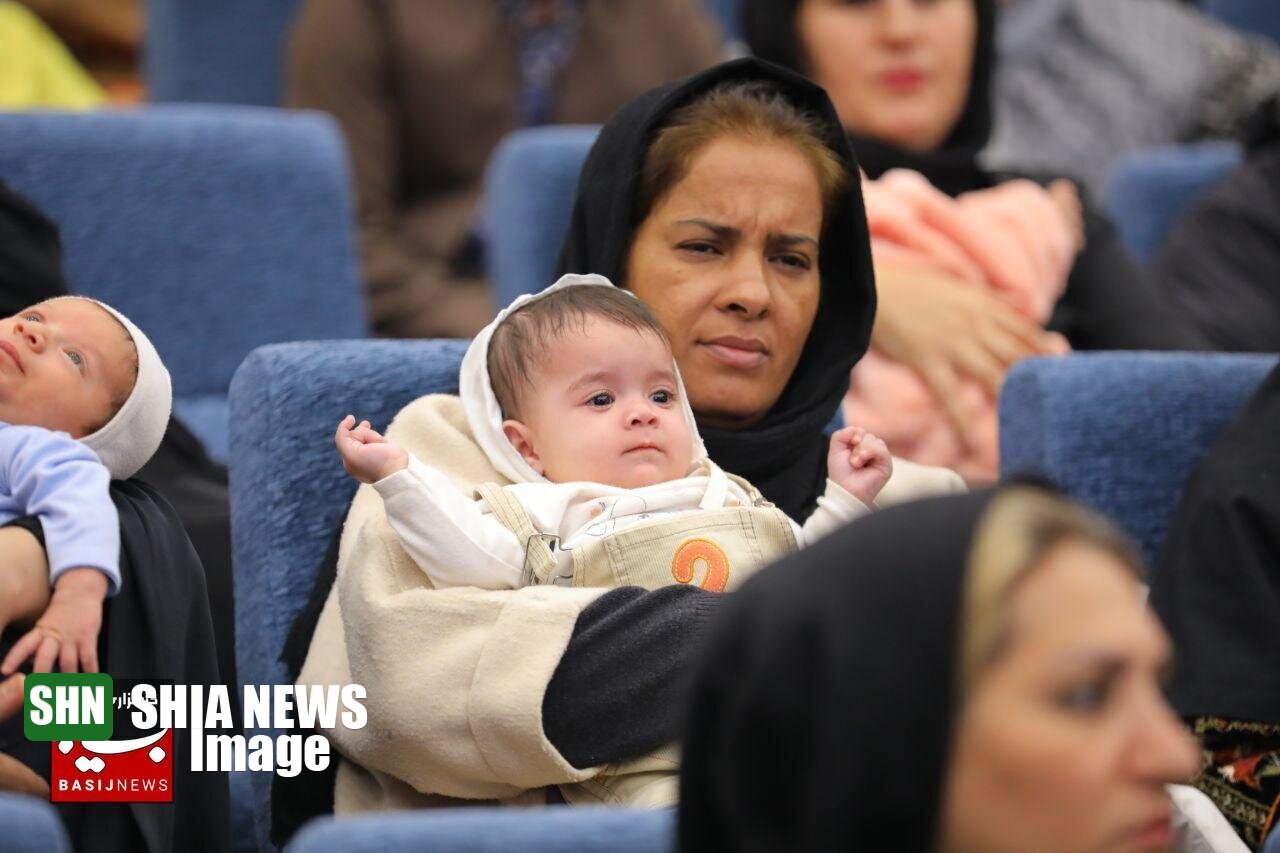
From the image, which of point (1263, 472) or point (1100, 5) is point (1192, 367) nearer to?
point (1263, 472)

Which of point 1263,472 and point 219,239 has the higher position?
point 1263,472

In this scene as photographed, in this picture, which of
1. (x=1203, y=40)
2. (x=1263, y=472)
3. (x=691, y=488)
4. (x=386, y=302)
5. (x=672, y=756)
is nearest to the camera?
(x=672, y=756)

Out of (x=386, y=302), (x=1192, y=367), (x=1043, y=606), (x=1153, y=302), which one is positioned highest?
(x=1043, y=606)

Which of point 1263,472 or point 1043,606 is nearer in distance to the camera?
point 1043,606

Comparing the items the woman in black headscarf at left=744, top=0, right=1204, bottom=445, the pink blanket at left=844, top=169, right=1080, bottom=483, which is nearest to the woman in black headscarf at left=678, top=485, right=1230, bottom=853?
the pink blanket at left=844, top=169, right=1080, bottom=483

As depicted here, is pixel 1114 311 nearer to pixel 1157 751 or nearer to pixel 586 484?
pixel 586 484

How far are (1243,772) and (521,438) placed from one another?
628 millimetres

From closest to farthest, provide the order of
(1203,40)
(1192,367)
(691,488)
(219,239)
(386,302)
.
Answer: (691,488)
(1192,367)
(219,239)
(386,302)
(1203,40)

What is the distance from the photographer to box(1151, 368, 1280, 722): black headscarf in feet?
4.69

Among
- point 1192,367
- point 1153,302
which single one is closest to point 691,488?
point 1192,367

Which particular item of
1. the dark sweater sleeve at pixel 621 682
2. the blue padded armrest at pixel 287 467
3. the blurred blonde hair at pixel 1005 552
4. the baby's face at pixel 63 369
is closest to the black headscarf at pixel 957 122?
the blue padded armrest at pixel 287 467

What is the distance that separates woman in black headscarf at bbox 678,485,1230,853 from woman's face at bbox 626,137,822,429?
29.0 inches

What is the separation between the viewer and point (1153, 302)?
7.20 ft

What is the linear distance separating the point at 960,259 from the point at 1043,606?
1349 millimetres
